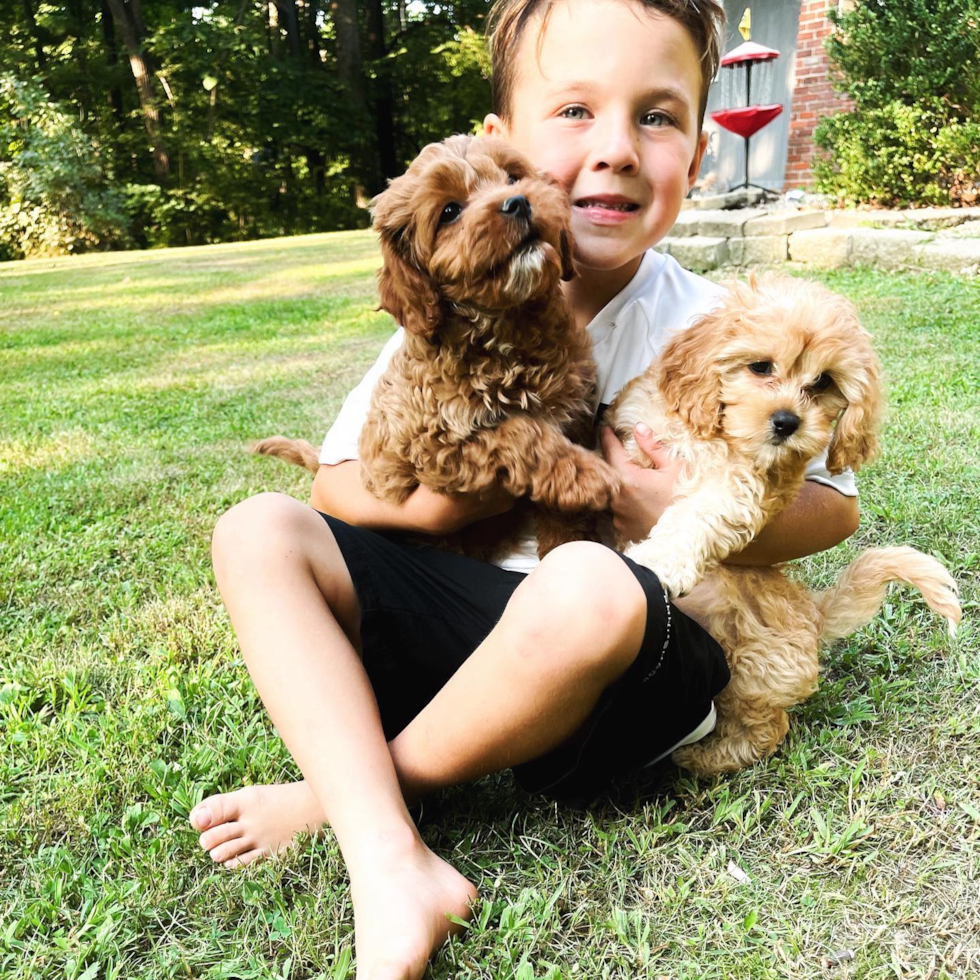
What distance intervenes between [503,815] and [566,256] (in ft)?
4.66

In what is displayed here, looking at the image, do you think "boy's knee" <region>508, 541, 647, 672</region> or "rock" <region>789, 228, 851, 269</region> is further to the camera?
"rock" <region>789, 228, 851, 269</region>

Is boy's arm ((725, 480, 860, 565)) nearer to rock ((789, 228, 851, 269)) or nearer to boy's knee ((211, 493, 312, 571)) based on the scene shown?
boy's knee ((211, 493, 312, 571))

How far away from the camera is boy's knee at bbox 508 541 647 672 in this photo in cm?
185

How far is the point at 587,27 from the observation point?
7.70 feet

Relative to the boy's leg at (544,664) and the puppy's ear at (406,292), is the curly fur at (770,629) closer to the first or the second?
the boy's leg at (544,664)

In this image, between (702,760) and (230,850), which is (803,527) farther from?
(230,850)

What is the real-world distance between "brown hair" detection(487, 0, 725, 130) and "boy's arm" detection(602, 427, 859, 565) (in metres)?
1.05

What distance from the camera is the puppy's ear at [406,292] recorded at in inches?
87.7

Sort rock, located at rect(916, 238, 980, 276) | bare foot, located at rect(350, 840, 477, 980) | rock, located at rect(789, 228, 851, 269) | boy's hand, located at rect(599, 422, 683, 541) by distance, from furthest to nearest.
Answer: rock, located at rect(789, 228, 851, 269)
rock, located at rect(916, 238, 980, 276)
boy's hand, located at rect(599, 422, 683, 541)
bare foot, located at rect(350, 840, 477, 980)

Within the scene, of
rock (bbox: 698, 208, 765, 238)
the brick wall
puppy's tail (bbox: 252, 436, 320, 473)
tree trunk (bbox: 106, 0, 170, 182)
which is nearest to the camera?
puppy's tail (bbox: 252, 436, 320, 473)

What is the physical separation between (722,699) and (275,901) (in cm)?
116

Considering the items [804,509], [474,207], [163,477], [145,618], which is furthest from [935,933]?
[163,477]

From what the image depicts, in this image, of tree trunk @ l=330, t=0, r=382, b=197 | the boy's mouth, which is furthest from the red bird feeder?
tree trunk @ l=330, t=0, r=382, b=197

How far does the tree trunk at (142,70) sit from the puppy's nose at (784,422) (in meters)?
26.9
